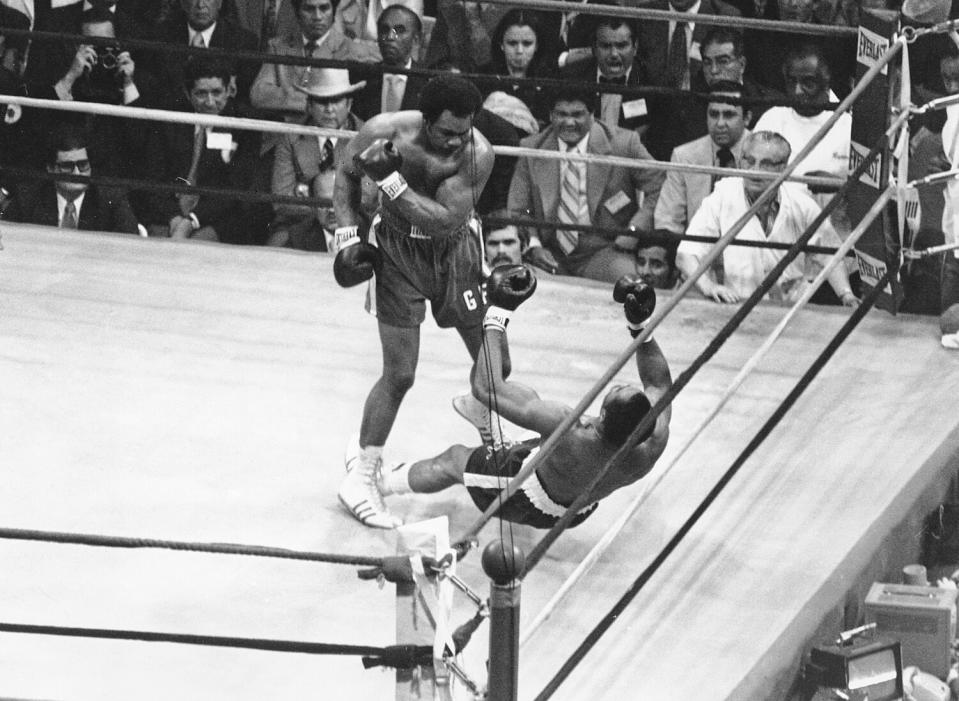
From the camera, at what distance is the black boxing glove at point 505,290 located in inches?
141

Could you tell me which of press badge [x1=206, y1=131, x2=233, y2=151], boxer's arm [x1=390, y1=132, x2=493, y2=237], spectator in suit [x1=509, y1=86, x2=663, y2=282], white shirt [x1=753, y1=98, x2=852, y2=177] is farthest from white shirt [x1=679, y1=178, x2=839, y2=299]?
press badge [x1=206, y1=131, x2=233, y2=151]

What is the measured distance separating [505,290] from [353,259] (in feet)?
1.33

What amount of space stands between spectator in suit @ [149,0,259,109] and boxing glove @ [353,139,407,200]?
100 inches

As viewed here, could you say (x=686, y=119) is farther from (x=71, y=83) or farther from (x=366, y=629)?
(x=366, y=629)

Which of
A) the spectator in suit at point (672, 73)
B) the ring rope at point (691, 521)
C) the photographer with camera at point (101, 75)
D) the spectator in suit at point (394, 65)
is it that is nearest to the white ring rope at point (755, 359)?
the ring rope at point (691, 521)

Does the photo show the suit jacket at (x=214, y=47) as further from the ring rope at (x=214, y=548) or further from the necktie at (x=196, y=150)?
the ring rope at (x=214, y=548)

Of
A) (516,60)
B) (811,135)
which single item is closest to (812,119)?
(811,135)

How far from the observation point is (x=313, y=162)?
19.6 ft

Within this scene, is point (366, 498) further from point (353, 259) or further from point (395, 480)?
point (353, 259)

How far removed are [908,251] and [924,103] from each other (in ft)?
1.59

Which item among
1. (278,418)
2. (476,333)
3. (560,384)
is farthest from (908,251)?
(278,418)

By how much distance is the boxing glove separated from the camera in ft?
11.9

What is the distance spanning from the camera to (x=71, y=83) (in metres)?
6.22

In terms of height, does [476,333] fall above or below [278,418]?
above
